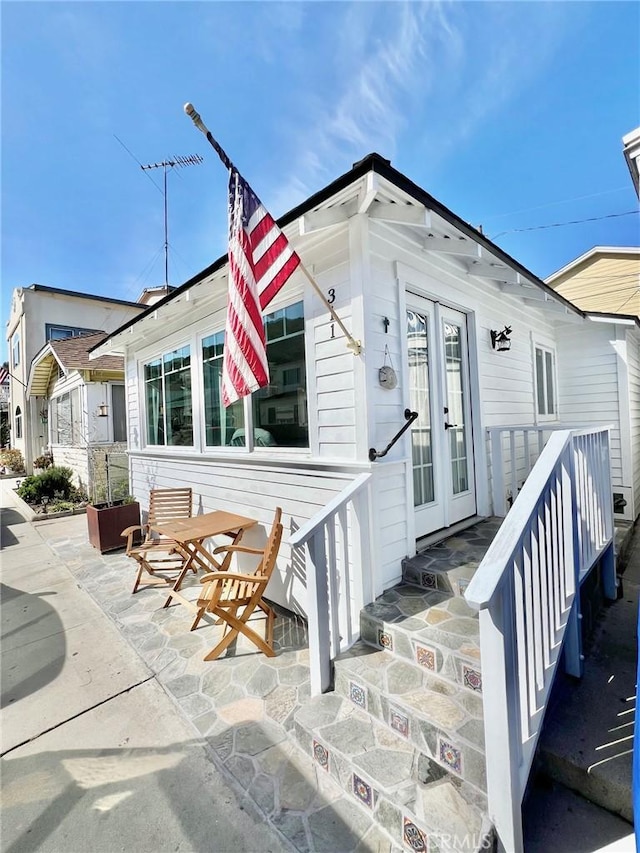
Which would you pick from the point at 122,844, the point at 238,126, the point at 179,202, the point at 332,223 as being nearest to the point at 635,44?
the point at 238,126

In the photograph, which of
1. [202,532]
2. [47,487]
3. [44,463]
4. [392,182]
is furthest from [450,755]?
[44,463]

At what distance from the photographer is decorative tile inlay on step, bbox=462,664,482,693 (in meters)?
1.87

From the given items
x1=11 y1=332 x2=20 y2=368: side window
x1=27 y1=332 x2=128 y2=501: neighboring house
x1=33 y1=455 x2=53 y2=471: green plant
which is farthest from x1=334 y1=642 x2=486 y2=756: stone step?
x1=11 y1=332 x2=20 y2=368: side window

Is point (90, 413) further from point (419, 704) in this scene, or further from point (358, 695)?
point (419, 704)

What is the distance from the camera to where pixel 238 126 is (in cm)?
571

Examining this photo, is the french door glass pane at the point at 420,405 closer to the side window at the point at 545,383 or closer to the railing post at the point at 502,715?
the railing post at the point at 502,715

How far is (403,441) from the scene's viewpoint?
2.95 meters

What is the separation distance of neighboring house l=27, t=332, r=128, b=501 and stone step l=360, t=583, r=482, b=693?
7.43 m

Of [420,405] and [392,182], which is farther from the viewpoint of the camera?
[420,405]

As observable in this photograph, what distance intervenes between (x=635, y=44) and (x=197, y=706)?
29.5 ft

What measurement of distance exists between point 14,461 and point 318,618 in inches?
733

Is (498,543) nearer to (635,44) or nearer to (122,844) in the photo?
(122,844)

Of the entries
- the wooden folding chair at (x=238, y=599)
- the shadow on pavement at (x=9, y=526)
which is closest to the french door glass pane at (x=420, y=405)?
the wooden folding chair at (x=238, y=599)

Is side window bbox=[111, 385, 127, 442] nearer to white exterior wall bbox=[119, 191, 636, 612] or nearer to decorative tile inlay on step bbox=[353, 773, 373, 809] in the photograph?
white exterior wall bbox=[119, 191, 636, 612]
